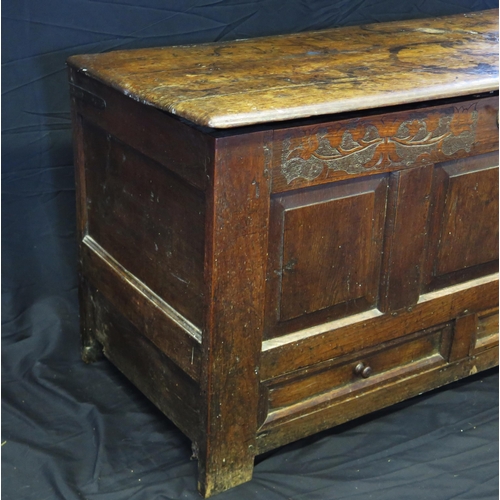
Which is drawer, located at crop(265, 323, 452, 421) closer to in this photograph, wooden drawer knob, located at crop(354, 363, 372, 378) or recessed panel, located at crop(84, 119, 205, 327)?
wooden drawer knob, located at crop(354, 363, 372, 378)

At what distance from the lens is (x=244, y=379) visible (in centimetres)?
195

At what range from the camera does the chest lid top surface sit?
1764 mm

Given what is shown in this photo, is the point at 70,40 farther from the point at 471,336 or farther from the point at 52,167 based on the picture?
the point at 471,336

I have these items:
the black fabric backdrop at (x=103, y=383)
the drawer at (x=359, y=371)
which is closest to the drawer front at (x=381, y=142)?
the drawer at (x=359, y=371)

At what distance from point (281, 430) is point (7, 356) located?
0.91 metres

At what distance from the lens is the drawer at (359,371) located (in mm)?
2053

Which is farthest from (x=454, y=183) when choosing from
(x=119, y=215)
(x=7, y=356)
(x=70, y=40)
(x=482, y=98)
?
(x=7, y=356)

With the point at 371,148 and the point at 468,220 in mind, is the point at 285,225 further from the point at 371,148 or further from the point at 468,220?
the point at 468,220

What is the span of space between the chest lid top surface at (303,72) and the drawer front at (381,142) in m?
0.05

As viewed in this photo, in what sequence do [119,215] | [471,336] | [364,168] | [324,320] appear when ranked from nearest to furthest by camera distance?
[364,168]
[324,320]
[119,215]
[471,336]

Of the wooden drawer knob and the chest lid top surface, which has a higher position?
the chest lid top surface

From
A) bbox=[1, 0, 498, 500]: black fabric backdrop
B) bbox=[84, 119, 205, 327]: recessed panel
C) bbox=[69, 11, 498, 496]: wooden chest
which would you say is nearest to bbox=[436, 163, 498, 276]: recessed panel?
bbox=[69, 11, 498, 496]: wooden chest

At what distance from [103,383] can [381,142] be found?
106cm

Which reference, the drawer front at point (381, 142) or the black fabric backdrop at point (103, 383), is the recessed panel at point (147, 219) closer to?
the drawer front at point (381, 142)
